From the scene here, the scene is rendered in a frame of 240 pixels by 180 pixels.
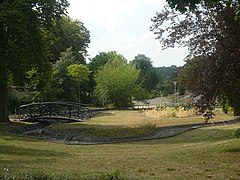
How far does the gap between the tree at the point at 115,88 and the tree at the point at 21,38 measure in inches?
1236

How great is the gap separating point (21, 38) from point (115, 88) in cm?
3376

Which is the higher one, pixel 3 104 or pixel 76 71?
pixel 76 71

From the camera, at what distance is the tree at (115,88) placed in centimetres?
5950

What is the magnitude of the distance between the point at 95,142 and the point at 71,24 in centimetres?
5486

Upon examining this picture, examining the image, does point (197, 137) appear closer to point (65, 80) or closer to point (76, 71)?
point (76, 71)

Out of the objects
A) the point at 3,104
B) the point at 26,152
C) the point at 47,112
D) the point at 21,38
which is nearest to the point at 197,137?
the point at 26,152

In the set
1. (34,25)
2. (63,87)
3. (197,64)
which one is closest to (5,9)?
(34,25)

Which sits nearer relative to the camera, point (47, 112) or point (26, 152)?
point (26, 152)

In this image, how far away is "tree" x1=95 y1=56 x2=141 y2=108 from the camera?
195 feet


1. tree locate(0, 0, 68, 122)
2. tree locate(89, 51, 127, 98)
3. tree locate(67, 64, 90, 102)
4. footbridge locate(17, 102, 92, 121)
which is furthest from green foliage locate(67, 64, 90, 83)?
tree locate(0, 0, 68, 122)

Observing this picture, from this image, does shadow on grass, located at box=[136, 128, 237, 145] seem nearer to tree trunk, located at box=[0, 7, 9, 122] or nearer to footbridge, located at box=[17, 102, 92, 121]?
footbridge, located at box=[17, 102, 92, 121]

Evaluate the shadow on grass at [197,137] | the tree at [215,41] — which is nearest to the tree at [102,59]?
the shadow on grass at [197,137]

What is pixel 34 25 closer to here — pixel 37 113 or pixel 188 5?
pixel 37 113

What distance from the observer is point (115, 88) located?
59500 mm
